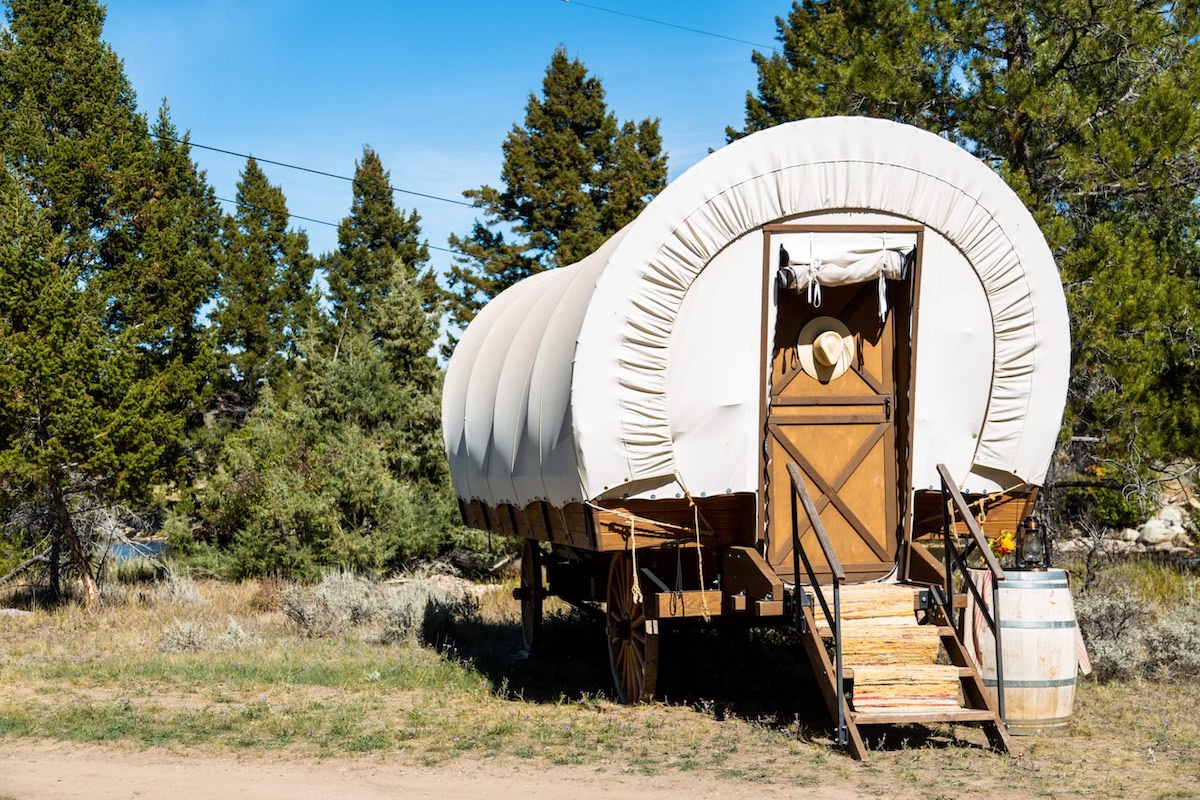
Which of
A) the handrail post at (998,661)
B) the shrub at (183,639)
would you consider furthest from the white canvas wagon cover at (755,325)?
the shrub at (183,639)

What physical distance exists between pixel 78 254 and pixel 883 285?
16.9 meters

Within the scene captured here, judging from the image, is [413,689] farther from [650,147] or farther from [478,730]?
[650,147]

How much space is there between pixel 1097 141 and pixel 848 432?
6.20 meters

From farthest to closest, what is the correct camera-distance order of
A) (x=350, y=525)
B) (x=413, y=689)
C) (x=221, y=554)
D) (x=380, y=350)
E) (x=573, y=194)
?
(x=573, y=194), (x=380, y=350), (x=221, y=554), (x=350, y=525), (x=413, y=689)

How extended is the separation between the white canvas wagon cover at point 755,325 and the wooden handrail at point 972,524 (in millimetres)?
164

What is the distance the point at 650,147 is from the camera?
103ft

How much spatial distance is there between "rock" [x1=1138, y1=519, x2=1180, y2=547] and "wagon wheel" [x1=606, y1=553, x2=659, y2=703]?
1947cm

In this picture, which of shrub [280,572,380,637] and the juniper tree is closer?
shrub [280,572,380,637]

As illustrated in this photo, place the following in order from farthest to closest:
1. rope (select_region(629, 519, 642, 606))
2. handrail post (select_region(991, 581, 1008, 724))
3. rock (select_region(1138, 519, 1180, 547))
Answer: rock (select_region(1138, 519, 1180, 547)) → rope (select_region(629, 519, 642, 606)) → handrail post (select_region(991, 581, 1008, 724))

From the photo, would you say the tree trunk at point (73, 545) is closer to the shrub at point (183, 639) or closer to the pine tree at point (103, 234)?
the pine tree at point (103, 234)

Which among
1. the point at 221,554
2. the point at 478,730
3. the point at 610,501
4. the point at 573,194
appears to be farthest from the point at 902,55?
the point at 573,194

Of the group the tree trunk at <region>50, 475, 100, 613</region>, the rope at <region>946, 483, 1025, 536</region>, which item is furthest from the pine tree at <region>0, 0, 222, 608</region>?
the rope at <region>946, 483, 1025, 536</region>

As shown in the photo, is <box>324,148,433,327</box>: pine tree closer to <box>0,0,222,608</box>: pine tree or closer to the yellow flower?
<box>0,0,222,608</box>: pine tree

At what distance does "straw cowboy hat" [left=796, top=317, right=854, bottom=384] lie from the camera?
8859mm
